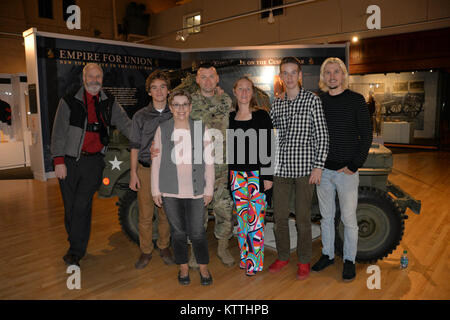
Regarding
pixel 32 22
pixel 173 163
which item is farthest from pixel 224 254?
pixel 32 22

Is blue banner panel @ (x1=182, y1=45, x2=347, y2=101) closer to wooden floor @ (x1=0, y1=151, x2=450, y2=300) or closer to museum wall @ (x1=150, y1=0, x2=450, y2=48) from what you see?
museum wall @ (x1=150, y1=0, x2=450, y2=48)

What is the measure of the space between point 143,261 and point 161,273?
246 millimetres

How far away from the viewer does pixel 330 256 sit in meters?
2.95

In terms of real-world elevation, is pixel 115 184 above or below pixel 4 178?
above

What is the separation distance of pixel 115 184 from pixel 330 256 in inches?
85.5

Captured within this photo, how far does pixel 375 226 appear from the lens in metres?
3.00

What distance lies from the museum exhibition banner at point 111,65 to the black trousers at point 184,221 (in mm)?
3773

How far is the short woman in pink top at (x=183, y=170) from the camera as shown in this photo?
245 centimetres

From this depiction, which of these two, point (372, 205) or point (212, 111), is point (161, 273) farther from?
point (372, 205)

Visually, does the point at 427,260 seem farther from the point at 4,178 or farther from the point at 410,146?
the point at 410,146

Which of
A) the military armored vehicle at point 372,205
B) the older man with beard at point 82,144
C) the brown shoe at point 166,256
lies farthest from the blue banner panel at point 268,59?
the brown shoe at point 166,256

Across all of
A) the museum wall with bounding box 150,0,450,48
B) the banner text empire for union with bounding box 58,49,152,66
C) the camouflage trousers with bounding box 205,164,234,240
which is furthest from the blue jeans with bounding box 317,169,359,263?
the museum wall with bounding box 150,0,450,48

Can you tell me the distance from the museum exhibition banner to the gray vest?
3554 millimetres
